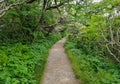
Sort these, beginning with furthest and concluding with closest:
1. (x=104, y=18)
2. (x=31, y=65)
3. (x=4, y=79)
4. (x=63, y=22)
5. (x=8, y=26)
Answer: (x=63, y=22), (x=8, y=26), (x=104, y=18), (x=31, y=65), (x=4, y=79)

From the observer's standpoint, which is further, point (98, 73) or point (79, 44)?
point (79, 44)

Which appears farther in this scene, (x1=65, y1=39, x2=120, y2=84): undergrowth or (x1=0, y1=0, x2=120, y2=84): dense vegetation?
(x1=0, y1=0, x2=120, y2=84): dense vegetation

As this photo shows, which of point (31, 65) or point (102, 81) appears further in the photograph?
point (31, 65)

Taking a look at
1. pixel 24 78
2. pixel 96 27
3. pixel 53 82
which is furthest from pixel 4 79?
pixel 96 27

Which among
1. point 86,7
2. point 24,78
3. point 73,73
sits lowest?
point 73,73

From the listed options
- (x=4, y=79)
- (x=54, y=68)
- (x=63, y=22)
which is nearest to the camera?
(x=4, y=79)

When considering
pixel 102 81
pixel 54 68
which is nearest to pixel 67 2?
pixel 54 68

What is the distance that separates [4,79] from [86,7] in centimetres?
1218

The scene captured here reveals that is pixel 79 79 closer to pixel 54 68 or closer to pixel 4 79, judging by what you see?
pixel 54 68

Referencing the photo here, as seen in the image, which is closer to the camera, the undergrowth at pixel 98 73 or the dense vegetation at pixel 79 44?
the undergrowth at pixel 98 73

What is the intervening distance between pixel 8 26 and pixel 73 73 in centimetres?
1009

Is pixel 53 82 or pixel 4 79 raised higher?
pixel 4 79

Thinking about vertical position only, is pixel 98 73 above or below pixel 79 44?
above

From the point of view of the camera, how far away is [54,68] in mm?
11836
